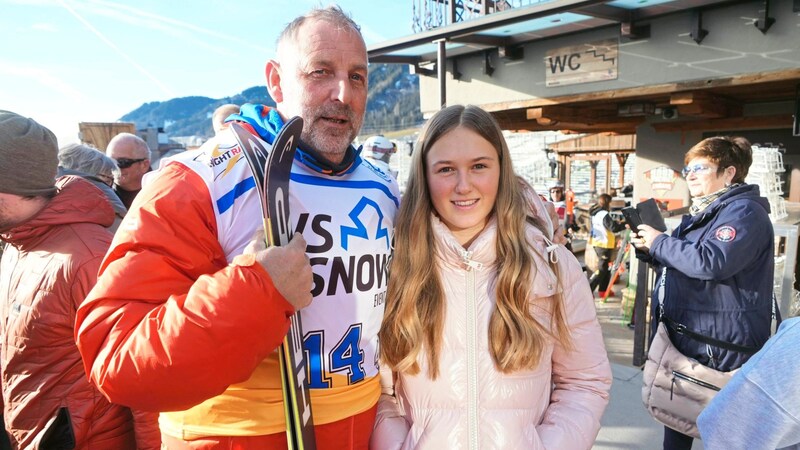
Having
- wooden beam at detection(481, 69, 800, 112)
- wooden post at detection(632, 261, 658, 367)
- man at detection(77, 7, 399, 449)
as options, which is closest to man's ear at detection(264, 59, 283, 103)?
man at detection(77, 7, 399, 449)

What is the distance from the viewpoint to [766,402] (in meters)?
0.90

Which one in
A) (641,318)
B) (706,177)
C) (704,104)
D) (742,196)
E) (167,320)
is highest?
(704,104)

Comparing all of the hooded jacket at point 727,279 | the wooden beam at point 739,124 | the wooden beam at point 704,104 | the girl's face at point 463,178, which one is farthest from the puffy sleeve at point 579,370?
the wooden beam at point 739,124

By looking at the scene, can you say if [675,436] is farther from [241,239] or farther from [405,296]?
[241,239]

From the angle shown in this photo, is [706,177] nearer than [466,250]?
No

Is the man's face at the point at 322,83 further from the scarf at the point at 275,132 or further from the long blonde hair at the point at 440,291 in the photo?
the long blonde hair at the point at 440,291

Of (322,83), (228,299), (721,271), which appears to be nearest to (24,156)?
(322,83)

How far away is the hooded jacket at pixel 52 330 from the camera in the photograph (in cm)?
162

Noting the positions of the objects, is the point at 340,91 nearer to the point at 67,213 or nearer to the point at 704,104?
the point at 67,213

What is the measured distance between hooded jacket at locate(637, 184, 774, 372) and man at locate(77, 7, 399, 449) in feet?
5.72

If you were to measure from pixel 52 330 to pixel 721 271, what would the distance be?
2885 mm

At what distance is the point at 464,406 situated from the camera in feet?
4.84

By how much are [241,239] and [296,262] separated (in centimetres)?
23

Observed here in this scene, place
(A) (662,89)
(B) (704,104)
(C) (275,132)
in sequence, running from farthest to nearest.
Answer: (B) (704,104) < (A) (662,89) < (C) (275,132)
